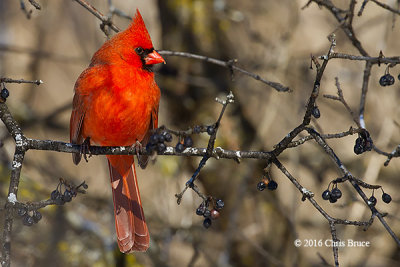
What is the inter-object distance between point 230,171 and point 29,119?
2.01 metres

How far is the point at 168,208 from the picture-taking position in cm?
484

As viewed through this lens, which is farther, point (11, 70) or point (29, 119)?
point (11, 70)

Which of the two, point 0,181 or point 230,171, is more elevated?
point 230,171

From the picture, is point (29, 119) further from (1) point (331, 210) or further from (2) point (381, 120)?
(2) point (381, 120)

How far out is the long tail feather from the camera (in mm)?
3250

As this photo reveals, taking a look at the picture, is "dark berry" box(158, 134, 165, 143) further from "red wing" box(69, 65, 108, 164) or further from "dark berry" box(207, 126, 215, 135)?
"red wing" box(69, 65, 108, 164)

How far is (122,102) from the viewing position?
10.2 ft

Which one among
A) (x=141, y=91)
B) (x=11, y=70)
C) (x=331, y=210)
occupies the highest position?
(x=11, y=70)

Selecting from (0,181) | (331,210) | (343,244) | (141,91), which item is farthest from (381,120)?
(0,181)

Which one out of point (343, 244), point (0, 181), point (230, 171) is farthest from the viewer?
point (230, 171)

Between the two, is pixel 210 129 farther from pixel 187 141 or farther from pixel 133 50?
pixel 133 50

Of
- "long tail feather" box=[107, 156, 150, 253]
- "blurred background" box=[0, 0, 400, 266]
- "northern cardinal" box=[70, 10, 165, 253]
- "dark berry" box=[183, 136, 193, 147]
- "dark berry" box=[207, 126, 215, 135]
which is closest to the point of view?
"dark berry" box=[207, 126, 215, 135]

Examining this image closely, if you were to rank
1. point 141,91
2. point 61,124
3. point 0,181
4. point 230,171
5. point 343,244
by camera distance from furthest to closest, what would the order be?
point 61,124 → point 230,171 → point 0,181 → point 343,244 → point 141,91

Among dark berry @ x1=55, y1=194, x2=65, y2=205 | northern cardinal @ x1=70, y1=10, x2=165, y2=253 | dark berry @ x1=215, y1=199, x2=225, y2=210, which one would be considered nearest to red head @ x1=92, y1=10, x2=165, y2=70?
northern cardinal @ x1=70, y1=10, x2=165, y2=253
